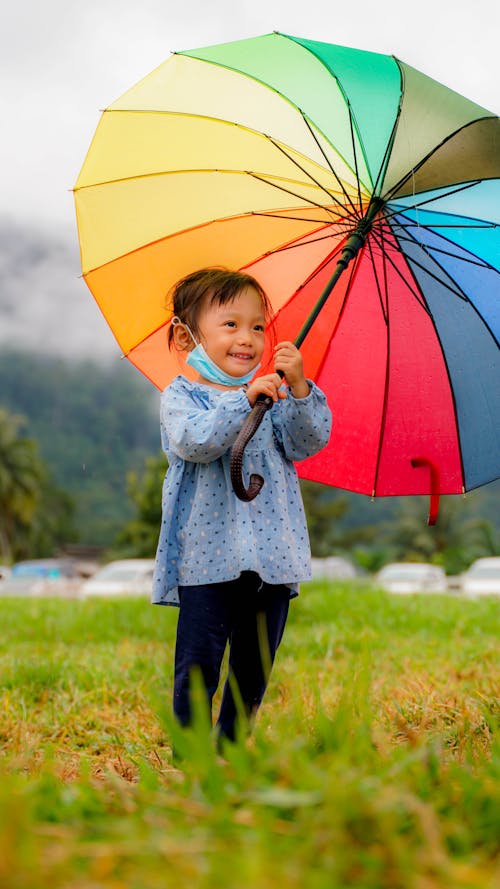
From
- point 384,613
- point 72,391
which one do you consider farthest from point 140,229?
point 72,391

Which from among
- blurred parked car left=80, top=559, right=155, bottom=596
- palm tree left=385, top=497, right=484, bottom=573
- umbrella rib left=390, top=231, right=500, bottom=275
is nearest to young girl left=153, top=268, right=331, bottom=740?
umbrella rib left=390, top=231, right=500, bottom=275

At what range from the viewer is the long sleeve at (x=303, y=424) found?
2734 mm

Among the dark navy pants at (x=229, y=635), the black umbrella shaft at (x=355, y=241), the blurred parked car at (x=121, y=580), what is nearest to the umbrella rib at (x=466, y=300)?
the black umbrella shaft at (x=355, y=241)

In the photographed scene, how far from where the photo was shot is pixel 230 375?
2818 millimetres

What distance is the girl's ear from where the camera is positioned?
292 centimetres

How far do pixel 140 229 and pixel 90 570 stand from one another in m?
51.9

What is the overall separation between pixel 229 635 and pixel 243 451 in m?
0.67

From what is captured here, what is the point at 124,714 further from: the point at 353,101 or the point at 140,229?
the point at 353,101

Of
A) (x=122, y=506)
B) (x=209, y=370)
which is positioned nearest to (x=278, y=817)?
(x=209, y=370)

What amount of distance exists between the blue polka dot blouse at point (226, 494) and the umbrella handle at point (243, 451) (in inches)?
2.5

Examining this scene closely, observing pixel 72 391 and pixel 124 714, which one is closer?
pixel 124 714

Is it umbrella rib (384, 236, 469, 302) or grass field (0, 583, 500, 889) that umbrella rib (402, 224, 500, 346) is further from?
grass field (0, 583, 500, 889)

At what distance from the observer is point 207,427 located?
2549 mm

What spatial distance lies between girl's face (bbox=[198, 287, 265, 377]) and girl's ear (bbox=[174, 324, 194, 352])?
74 millimetres
